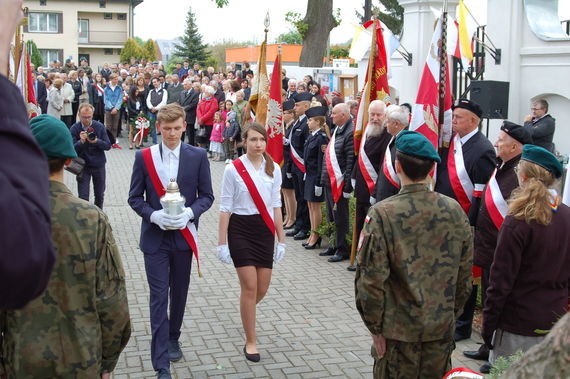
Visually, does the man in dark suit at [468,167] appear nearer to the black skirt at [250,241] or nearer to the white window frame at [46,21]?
the black skirt at [250,241]

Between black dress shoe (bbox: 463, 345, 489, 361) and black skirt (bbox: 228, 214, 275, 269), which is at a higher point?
black skirt (bbox: 228, 214, 275, 269)

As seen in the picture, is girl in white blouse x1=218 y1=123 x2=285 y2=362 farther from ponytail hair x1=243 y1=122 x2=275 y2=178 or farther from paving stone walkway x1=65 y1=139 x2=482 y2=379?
paving stone walkway x1=65 y1=139 x2=482 y2=379

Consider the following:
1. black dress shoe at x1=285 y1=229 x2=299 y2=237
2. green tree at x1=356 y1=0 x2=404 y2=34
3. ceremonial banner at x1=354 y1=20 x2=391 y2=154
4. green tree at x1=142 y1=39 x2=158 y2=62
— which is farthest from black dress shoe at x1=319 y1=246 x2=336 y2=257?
green tree at x1=142 y1=39 x2=158 y2=62

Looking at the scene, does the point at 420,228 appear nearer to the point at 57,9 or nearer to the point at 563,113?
the point at 563,113

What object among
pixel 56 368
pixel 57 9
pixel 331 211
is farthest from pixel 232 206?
pixel 57 9

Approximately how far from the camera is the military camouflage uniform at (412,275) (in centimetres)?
406

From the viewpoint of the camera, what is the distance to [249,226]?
6.23 meters

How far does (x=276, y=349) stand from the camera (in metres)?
6.58

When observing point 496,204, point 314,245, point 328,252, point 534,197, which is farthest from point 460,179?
point 314,245

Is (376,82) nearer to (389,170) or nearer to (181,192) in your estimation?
(389,170)

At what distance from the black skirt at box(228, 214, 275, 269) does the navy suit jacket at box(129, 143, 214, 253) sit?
0.41m

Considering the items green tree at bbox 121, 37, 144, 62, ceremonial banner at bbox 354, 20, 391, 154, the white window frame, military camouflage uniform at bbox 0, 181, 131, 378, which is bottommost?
military camouflage uniform at bbox 0, 181, 131, 378

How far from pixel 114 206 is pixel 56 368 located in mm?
10911

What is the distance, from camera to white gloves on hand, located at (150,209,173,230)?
552 cm
